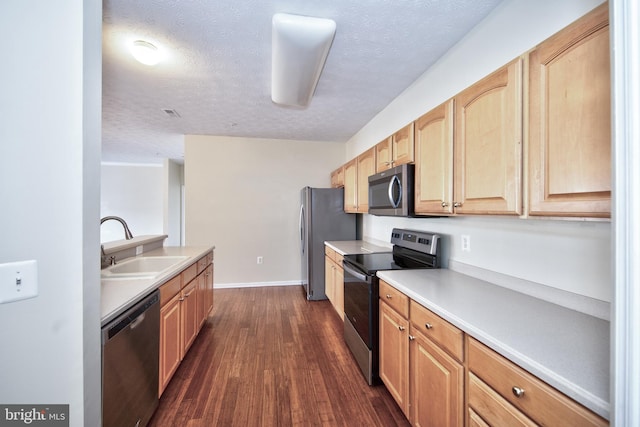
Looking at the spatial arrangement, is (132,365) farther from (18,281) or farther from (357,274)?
(357,274)

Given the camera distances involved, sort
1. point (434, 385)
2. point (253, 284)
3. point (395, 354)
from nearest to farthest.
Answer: point (434, 385) → point (395, 354) → point (253, 284)

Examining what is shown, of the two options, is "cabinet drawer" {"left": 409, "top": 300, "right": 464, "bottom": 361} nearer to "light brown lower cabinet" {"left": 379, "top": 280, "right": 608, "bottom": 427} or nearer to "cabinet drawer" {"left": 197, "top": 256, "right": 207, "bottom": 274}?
"light brown lower cabinet" {"left": 379, "top": 280, "right": 608, "bottom": 427}

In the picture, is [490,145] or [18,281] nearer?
Answer: [18,281]

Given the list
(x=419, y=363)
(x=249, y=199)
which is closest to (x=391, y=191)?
(x=419, y=363)

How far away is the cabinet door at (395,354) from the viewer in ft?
5.00

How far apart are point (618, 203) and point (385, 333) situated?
58.6 inches

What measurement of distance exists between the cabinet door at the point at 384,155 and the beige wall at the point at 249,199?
7.48 ft

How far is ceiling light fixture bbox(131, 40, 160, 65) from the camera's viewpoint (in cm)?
191

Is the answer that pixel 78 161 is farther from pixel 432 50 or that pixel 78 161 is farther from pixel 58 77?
pixel 432 50

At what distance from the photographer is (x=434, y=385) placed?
126 centimetres

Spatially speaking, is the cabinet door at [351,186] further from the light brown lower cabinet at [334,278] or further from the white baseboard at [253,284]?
the white baseboard at [253,284]

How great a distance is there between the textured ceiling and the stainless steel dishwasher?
1733 mm

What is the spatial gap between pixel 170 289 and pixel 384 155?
2.05 m

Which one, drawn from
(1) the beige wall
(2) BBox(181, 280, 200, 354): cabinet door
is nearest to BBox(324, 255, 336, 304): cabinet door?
(1) the beige wall
